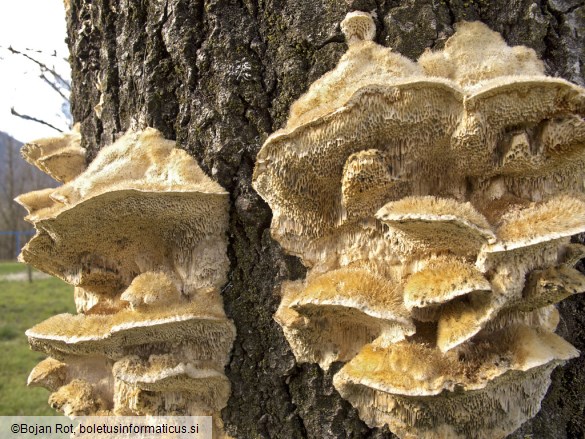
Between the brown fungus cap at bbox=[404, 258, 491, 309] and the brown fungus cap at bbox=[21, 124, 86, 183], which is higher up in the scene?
the brown fungus cap at bbox=[21, 124, 86, 183]

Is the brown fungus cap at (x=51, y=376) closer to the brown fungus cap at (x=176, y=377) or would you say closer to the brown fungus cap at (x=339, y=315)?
the brown fungus cap at (x=176, y=377)

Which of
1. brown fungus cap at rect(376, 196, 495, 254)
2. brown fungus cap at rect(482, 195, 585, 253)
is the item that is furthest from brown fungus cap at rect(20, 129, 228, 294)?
brown fungus cap at rect(482, 195, 585, 253)

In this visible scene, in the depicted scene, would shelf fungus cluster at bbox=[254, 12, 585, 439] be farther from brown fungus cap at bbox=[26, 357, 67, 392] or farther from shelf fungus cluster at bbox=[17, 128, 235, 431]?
Answer: brown fungus cap at bbox=[26, 357, 67, 392]

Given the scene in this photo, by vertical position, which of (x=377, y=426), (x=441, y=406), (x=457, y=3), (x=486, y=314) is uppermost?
(x=457, y=3)

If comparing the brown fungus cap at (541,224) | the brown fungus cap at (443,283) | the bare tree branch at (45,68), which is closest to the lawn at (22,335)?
the bare tree branch at (45,68)

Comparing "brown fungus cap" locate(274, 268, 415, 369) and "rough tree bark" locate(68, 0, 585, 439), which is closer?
"brown fungus cap" locate(274, 268, 415, 369)

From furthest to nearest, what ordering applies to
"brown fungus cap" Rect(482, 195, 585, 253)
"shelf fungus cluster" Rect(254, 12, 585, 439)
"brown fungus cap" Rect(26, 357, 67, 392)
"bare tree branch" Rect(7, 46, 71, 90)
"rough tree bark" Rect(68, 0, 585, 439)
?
"bare tree branch" Rect(7, 46, 71, 90)
"brown fungus cap" Rect(26, 357, 67, 392)
"rough tree bark" Rect(68, 0, 585, 439)
"shelf fungus cluster" Rect(254, 12, 585, 439)
"brown fungus cap" Rect(482, 195, 585, 253)

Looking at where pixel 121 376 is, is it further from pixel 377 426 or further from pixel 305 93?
pixel 305 93

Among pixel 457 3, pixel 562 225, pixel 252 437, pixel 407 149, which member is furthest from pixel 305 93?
pixel 252 437
